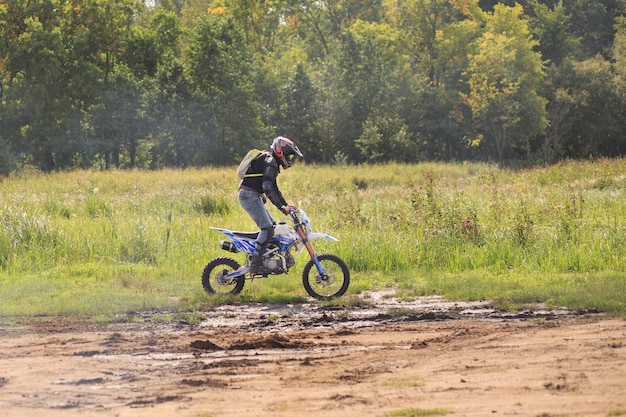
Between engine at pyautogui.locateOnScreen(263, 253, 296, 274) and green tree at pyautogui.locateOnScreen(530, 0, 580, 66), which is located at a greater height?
green tree at pyautogui.locateOnScreen(530, 0, 580, 66)

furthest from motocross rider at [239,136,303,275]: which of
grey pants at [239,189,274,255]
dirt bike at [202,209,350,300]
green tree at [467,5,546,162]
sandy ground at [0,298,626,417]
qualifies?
green tree at [467,5,546,162]

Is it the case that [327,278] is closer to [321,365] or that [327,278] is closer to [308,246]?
[308,246]

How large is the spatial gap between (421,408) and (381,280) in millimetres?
8053

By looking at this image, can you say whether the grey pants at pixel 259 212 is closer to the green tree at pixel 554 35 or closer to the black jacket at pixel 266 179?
the black jacket at pixel 266 179

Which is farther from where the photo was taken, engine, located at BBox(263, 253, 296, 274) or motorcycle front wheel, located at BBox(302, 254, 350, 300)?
motorcycle front wheel, located at BBox(302, 254, 350, 300)

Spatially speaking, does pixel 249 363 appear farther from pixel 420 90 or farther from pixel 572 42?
pixel 572 42

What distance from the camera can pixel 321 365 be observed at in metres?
8.52

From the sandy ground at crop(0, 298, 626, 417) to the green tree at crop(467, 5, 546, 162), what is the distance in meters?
51.4

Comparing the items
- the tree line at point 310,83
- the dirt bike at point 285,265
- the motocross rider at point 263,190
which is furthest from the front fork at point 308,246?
the tree line at point 310,83

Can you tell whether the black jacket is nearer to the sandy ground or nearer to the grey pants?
the grey pants

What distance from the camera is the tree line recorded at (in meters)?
53.2

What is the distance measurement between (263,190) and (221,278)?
5.45 ft

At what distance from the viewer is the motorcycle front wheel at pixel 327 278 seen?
42.8 feet

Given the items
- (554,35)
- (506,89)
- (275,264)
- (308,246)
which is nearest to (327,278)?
(308,246)
